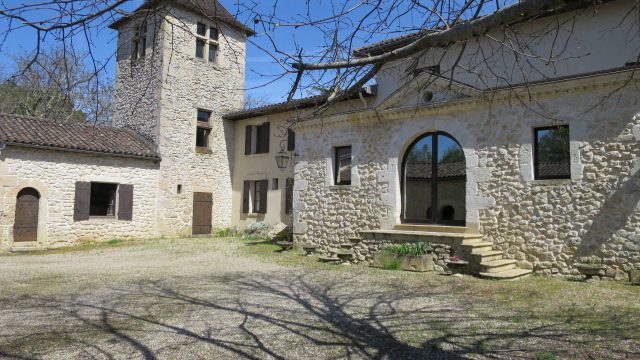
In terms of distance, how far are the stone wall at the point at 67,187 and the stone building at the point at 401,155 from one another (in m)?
0.05

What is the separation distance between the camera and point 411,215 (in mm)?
11328

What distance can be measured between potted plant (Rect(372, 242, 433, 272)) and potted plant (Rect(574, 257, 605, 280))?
2637 mm

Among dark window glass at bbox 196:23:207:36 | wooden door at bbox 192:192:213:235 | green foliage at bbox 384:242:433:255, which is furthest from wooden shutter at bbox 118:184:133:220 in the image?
green foliage at bbox 384:242:433:255

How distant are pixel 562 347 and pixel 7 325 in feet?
19.1

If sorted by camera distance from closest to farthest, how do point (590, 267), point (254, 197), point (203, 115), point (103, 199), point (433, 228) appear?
point (590, 267), point (433, 228), point (103, 199), point (254, 197), point (203, 115)

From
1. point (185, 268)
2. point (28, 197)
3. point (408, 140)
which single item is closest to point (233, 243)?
point (185, 268)

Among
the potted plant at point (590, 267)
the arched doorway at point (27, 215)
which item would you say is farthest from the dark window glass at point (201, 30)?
the potted plant at point (590, 267)

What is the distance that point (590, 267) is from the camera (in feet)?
25.4

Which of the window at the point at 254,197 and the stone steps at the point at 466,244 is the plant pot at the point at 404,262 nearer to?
the stone steps at the point at 466,244

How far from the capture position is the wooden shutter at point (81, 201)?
565 inches

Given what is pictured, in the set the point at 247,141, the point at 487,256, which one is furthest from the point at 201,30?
the point at 487,256

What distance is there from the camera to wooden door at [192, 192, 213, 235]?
17.5 meters

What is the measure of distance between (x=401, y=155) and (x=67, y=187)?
34.8 feet

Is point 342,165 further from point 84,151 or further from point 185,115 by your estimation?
point 84,151
